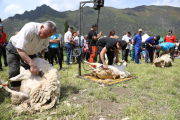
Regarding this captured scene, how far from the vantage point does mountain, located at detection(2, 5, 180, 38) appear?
301 feet

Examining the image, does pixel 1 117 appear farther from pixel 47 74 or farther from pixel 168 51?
pixel 168 51

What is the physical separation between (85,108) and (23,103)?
1.13 metres

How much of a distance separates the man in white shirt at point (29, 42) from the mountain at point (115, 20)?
76176 mm

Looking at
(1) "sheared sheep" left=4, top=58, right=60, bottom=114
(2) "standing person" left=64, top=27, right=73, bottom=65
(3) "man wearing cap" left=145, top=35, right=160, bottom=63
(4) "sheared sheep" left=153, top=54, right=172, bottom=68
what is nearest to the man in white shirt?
(1) "sheared sheep" left=4, top=58, right=60, bottom=114

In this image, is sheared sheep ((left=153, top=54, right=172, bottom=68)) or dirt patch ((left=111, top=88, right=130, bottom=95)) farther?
sheared sheep ((left=153, top=54, right=172, bottom=68))

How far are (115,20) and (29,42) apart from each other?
11024 cm

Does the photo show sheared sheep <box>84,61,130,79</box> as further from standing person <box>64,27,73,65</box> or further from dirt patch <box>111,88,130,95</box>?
standing person <box>64,27,73,65</box>

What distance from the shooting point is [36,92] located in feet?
7.74

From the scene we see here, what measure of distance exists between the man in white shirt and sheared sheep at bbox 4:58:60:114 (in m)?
0.20

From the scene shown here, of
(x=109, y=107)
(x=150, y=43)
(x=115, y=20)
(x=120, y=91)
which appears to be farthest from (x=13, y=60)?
(x=115, y=20)

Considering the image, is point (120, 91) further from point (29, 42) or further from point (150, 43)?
point (150, 43)

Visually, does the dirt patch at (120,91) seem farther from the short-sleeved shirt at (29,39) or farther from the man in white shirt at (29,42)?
the short-sleeved shirt at (29,39)

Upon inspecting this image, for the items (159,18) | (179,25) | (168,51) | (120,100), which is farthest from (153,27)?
(120,100)

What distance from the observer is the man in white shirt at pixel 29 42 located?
2.50 metres
